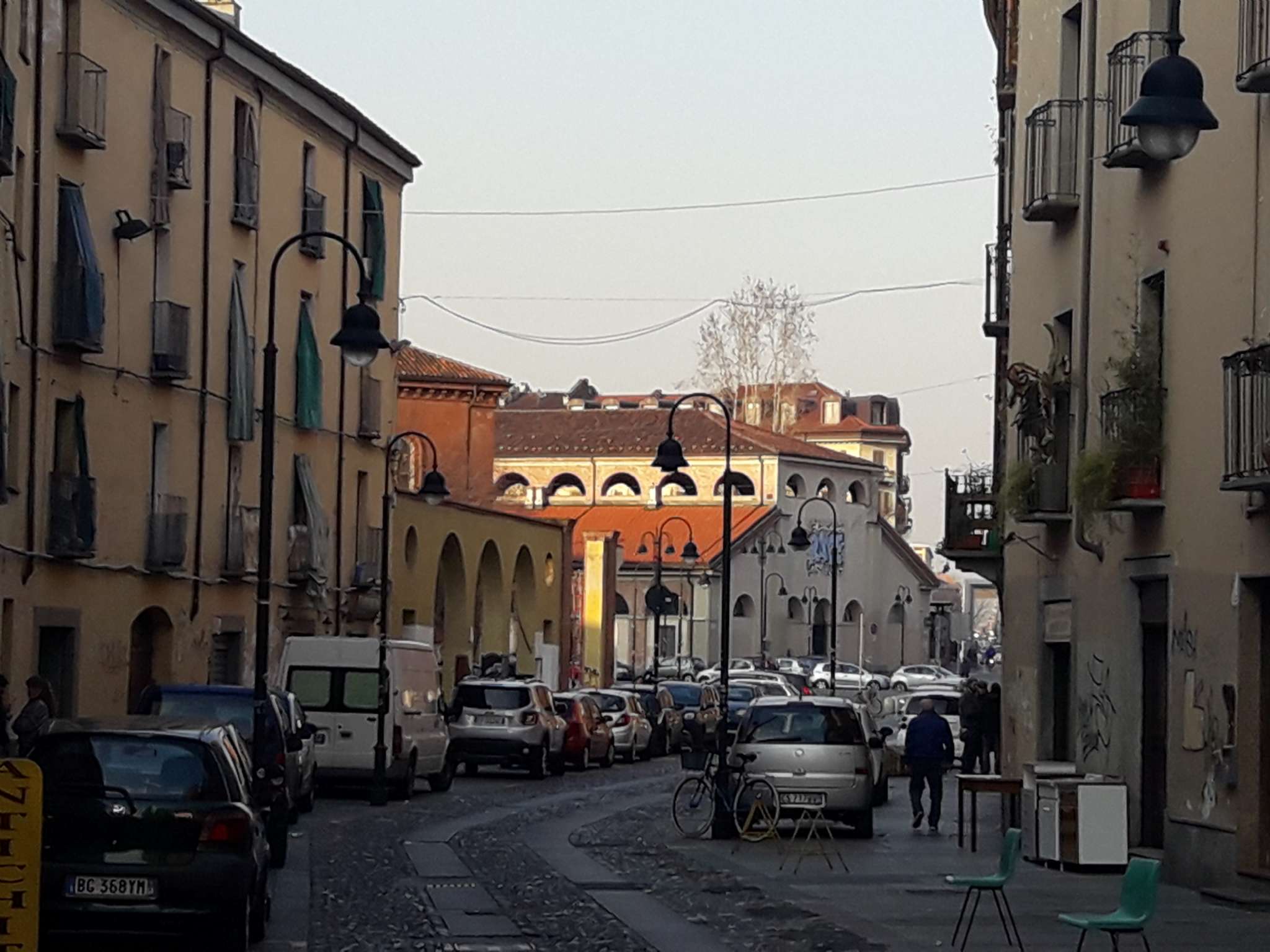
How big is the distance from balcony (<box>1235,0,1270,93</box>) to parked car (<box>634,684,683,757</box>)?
37107mm

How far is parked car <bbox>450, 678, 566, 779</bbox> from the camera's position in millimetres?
41875

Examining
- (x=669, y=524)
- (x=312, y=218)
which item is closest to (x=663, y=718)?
(x=312, y=218)

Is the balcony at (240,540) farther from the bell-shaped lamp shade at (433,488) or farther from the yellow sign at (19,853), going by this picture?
the yellow sign at (19,853)

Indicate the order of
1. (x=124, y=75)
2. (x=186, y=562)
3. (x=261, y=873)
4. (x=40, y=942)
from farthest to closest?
1. (x=186, y=562)
2. (x=124, y=75)
3. (x=261, y=873)
4. (x=40, y=942)

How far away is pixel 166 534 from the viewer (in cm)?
3872

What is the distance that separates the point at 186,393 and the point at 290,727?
14.2m

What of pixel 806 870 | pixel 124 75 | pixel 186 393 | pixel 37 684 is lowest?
pixel 806 870

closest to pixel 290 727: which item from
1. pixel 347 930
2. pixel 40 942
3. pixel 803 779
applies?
pixel 803 779

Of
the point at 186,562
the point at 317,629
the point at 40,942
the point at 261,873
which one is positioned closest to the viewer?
the point at 40,942

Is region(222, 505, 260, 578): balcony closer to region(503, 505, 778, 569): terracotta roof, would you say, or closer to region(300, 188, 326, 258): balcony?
region(300, 188, 326, 258): balcony

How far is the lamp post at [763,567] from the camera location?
4277 inches

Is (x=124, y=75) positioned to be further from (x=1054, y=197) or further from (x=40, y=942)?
(x=40, y=942)

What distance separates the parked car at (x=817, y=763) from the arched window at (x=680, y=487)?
84.9 meters

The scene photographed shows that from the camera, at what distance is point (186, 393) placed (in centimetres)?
4059
